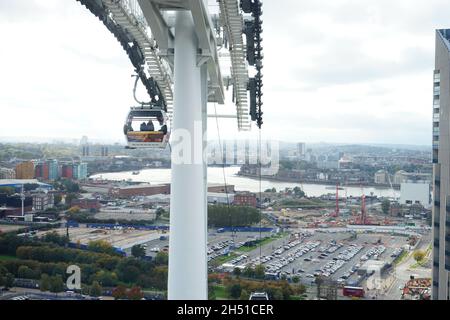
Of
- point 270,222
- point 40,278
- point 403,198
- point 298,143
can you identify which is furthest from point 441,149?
point 298,143

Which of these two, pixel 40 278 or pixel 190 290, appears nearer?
pixel 190 290

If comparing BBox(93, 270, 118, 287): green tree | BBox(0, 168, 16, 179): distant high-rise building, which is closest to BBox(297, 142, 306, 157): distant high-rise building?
BBox(0, 168, 16, 179): distant high-rise building

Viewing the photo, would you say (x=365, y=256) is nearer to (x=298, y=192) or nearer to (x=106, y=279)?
(x=298, y=192)

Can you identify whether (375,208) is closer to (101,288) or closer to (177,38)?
(101,288)

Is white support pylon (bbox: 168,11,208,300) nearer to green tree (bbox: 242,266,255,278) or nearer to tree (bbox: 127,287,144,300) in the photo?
tree (bbox: 127,287,144,300)

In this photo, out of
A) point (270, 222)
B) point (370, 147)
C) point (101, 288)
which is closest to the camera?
point (101, 288)
